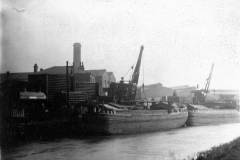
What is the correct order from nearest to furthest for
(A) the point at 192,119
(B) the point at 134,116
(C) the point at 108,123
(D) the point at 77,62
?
1. (C) the point at 108,123
2. (B) the point at 134,116
3. (A) the point at 192,119
4. (D) the point at 77,62

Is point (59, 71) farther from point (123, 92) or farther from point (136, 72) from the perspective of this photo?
point (123, 92)

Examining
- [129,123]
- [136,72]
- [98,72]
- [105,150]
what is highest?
[98,72]

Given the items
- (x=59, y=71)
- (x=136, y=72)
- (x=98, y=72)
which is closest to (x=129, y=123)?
(x=136, y=72)

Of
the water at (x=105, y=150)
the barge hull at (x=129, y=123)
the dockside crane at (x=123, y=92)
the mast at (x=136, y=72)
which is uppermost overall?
the mast at (x=136, y=72)

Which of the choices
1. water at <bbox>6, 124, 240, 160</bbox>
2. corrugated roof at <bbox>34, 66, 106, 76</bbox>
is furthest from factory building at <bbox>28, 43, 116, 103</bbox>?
water at <bbox>6, 124, 240, 160</bbox>

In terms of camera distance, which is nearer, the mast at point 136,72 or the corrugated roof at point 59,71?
the mast at point 136,72

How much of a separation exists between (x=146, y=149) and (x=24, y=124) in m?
11.3

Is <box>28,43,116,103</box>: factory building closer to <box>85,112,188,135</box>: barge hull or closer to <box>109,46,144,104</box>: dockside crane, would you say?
<box>109,46,144,104</box>: dockside crane

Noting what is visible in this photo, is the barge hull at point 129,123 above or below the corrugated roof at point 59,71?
below

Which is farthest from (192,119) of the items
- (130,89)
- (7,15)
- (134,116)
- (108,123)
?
(7,15)

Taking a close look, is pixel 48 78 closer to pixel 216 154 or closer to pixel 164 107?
pixel 164 107

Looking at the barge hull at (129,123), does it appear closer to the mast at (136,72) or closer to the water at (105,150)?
the water at (105,150)

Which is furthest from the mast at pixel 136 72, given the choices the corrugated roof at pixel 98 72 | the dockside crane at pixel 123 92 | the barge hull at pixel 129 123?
the corrugated roof at pixel 98 72

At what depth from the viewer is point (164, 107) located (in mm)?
41438
